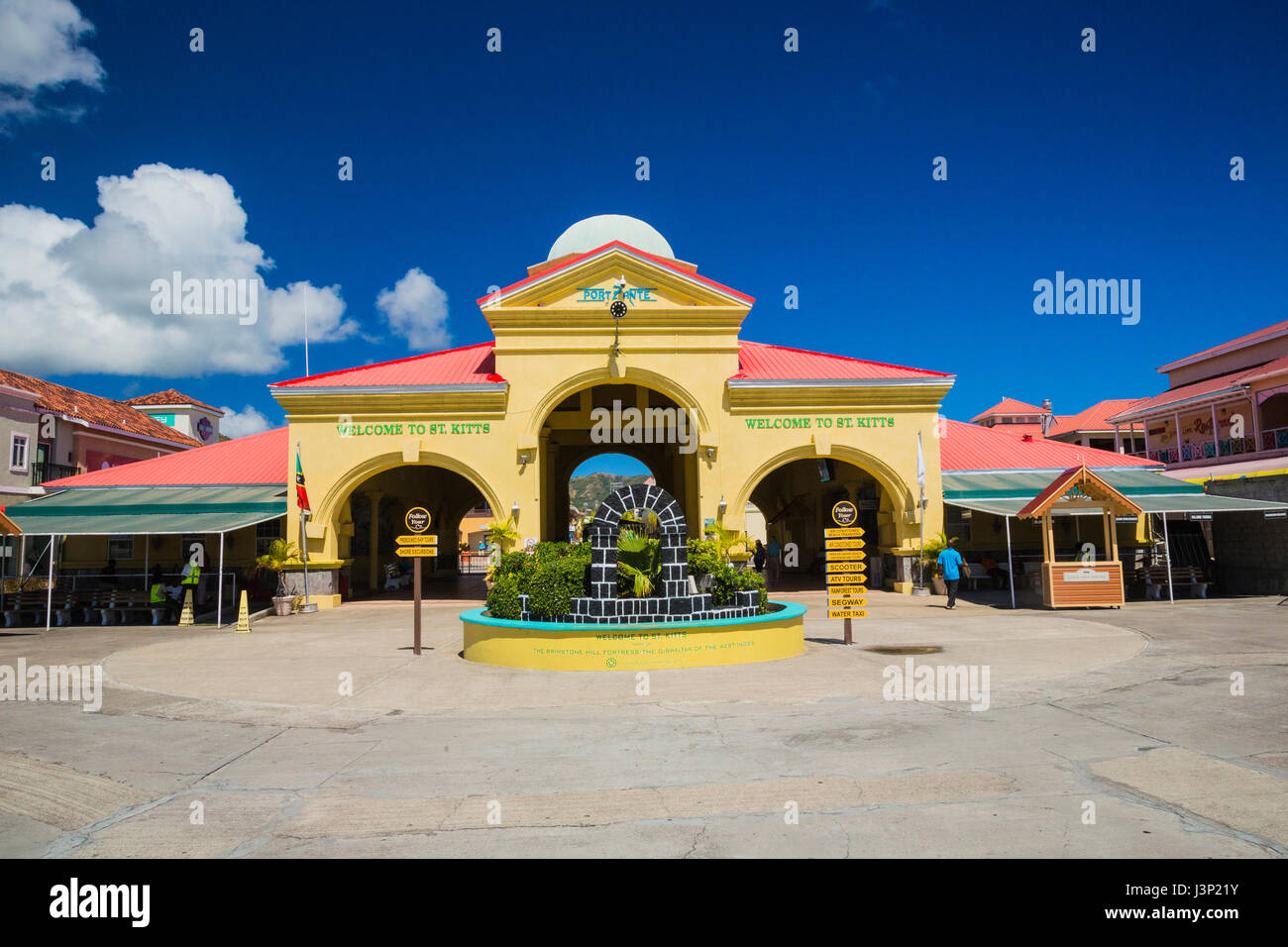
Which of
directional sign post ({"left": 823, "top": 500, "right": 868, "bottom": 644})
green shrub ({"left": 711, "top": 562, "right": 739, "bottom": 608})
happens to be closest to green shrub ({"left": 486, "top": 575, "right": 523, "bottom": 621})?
green shrub ({"left": 711, "top": 562, "right": 739, "bottom": 608})

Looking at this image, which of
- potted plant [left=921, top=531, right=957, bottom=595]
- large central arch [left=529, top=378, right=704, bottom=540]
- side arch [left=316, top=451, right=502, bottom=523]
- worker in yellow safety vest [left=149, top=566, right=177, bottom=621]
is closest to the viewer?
worker in yellow safety vest [left=149, top=566, right=177, bottom=621]

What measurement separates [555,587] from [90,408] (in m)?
29.9

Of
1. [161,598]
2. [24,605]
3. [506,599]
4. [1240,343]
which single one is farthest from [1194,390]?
[24,605]

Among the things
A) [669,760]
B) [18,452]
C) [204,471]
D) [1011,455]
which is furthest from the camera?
[18,452]

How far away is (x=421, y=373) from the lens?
24750mm

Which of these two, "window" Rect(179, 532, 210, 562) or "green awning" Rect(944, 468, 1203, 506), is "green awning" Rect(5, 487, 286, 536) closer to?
"window" Rect(179, 532, 210, 562)

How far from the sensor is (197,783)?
6.27 metres

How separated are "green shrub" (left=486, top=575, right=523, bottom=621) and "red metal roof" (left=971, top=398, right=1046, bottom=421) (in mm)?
47835

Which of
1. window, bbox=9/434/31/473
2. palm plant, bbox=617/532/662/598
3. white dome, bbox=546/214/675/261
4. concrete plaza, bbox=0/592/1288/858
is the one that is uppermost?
white dome, bbox=546/214/675/261

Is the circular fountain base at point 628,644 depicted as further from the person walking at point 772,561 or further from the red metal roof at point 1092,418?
the red metal roof at point 1092,418

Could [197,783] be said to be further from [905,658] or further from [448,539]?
[448,539]

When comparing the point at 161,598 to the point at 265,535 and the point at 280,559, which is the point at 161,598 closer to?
the point at 280,559

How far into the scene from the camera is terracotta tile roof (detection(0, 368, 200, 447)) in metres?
29.1

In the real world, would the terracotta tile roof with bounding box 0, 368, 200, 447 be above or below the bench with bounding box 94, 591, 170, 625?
above
